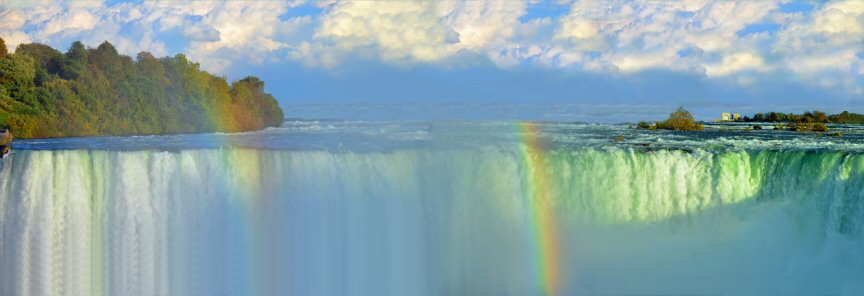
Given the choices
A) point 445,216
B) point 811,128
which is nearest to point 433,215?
point 445,216

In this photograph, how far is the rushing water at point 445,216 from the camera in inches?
639

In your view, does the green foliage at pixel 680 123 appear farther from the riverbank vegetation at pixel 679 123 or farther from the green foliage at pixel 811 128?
the green foliage at pixel 811 128

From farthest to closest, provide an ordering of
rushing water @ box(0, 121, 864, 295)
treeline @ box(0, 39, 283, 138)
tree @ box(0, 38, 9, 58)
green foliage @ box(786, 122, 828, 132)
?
tree @ box(0, 38, 9, 58) < treeline @ box(0, 39, 283, 138) < green foliage @ box(786, 122, 828, 132) < rushing water @ box(0, 121, 864, 295)

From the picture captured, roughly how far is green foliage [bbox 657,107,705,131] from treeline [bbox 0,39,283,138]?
1882 centimetres

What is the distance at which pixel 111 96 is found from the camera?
3516 centimetres

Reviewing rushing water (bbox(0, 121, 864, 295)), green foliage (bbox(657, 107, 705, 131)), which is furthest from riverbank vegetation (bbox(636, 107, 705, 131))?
rushing water (bbox(0, 121, 864, 295))

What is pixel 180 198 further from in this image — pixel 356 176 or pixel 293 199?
pixel 356 176

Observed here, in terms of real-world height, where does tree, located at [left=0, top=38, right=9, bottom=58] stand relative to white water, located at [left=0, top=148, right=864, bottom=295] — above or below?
above

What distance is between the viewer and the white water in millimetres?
16219

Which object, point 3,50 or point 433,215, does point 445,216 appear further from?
point 3,50

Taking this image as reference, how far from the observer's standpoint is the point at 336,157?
16.9 m

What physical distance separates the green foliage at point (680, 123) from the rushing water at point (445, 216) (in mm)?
16666

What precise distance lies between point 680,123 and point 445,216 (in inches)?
763

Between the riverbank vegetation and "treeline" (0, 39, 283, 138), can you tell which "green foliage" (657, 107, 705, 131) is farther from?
"treeline" (0, 39, 283, 138)
